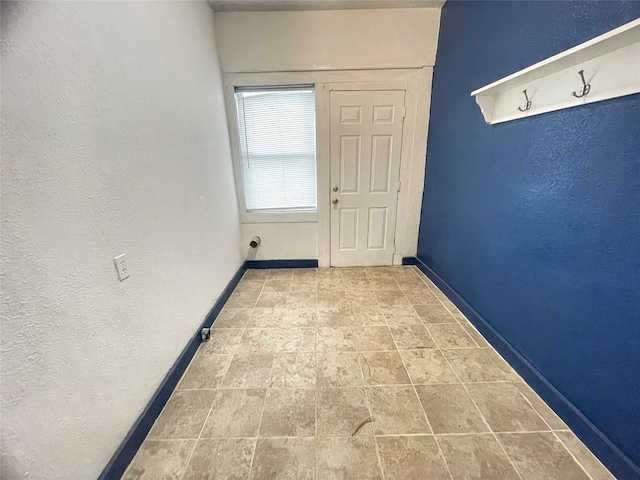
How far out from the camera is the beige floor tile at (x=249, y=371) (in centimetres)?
162

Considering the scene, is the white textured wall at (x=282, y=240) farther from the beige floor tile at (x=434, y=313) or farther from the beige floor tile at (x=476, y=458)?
the beige floor tile at (x=476, y=458)

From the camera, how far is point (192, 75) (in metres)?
2.03

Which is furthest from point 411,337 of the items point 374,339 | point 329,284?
point 329,284

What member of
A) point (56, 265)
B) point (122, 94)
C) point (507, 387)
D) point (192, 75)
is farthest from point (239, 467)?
point (192, 75)

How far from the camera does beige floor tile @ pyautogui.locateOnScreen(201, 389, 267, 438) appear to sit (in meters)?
1.33

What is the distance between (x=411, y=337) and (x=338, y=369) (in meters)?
0.65

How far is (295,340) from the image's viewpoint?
2002 mm

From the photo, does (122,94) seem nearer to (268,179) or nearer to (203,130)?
(203,130)

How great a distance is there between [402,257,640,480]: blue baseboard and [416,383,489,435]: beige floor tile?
0.40 metres

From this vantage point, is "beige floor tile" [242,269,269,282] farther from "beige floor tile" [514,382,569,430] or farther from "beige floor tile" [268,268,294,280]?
"beige floor tile" [514,382,569,430]

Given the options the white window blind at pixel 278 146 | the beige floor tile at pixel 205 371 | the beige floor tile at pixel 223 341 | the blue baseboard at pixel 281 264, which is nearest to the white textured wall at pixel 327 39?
the white window blind at pixel 278 146

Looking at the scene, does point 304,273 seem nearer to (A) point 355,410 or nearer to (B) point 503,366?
(A) point 355,410

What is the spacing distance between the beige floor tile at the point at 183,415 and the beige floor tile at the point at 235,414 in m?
0.04

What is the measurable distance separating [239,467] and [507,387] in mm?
1514
